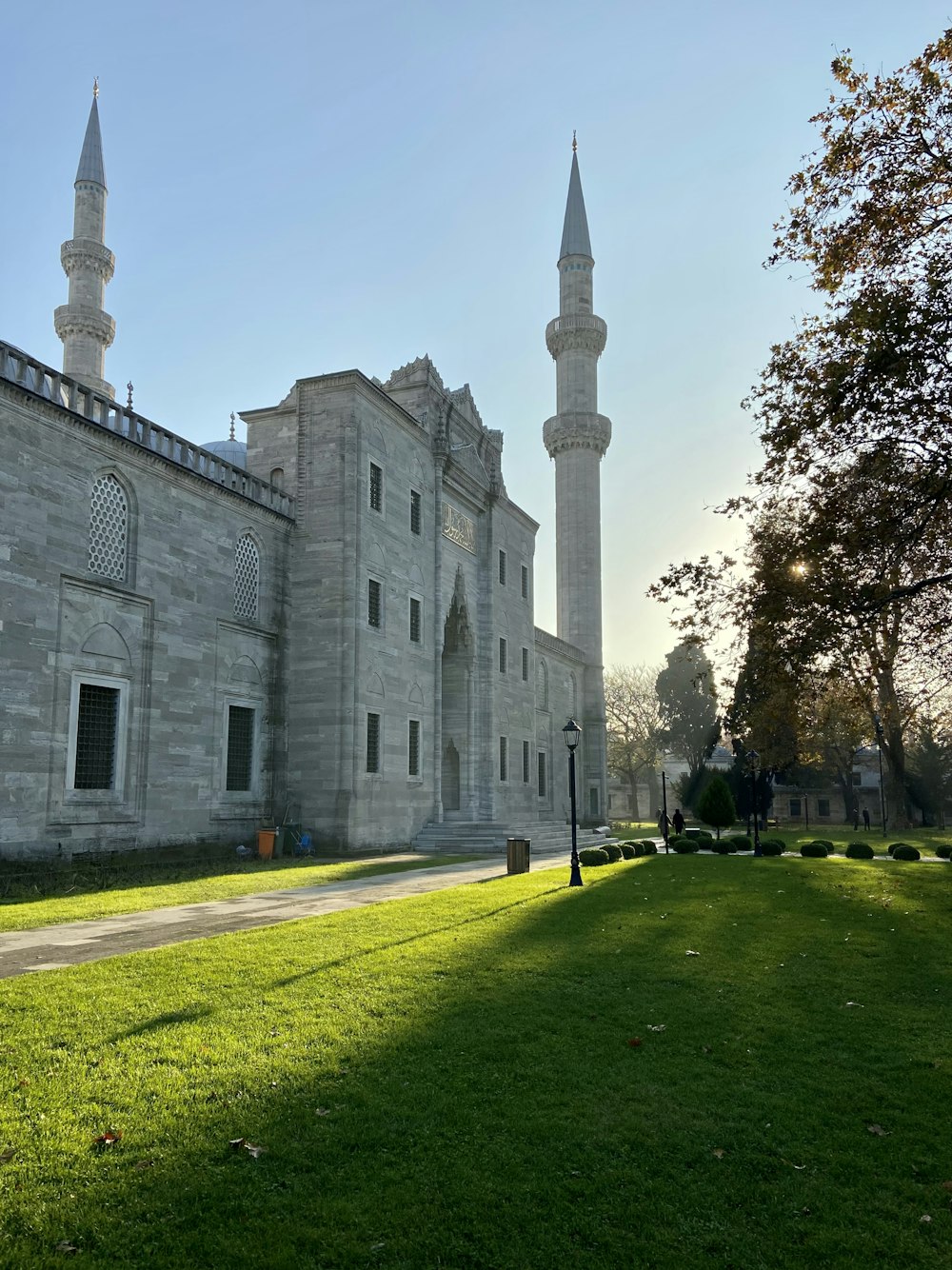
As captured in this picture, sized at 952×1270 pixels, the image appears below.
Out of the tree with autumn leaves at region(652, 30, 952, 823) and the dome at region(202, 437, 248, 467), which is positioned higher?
the dome at region(202, 437, 248, 467)

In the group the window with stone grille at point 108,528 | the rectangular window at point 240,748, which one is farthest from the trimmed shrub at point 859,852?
the window with stone grille at point 108,528

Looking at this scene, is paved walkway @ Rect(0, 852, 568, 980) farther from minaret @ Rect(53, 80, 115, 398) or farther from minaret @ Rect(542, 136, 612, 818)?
minaret @ Rect(542, 136, 612, 818)

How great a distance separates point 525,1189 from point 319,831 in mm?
21715

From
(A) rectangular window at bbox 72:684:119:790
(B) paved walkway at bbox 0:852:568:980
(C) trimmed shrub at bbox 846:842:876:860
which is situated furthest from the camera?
(C) trimmed shrub at bbox 846:842:876:860

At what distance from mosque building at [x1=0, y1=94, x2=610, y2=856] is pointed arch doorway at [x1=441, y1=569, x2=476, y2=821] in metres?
0.11

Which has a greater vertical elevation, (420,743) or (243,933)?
(420,743)

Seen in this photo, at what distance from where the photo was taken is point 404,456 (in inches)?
1217

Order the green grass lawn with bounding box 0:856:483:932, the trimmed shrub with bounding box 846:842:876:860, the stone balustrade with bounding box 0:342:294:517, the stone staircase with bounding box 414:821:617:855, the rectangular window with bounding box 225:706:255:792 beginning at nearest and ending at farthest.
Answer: the green grass lawn with bounding box 0:856:483:932 < the stone balustrade with bounding box 0:342:294:517 < the rectangular window with bounding box 225:706:255:792 < the trimmed shrub with bounding box 846:842:876:860 < the stone staircase with bounding box 414:821:617:855

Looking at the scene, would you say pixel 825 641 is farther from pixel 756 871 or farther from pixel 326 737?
pixel 326 737

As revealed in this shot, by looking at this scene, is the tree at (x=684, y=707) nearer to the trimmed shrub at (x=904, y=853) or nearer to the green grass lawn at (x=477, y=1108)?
the trimmed shrub at (x=904, y=853)

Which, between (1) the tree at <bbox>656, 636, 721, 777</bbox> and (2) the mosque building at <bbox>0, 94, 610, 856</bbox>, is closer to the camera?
(2) the mosque building at <bbox>0, 94, 610, 856</bbox>

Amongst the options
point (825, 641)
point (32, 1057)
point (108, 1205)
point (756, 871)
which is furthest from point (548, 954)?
point (756, 871)

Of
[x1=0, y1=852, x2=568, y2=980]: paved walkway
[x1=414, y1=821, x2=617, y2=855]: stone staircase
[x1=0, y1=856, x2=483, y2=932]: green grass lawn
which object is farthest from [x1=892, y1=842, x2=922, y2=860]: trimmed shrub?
[x1=0, y1=852, x2=568, y2=980]: paved walkway

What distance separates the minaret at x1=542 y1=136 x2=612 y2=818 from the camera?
2045 inches
